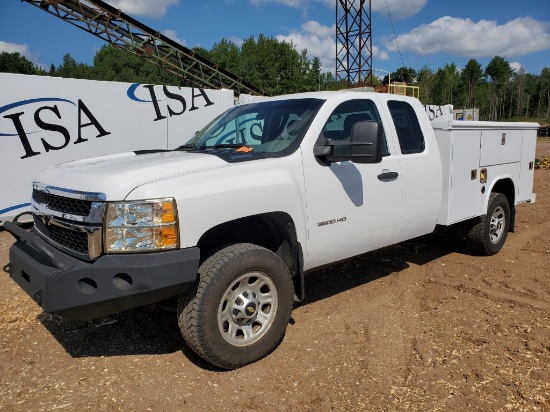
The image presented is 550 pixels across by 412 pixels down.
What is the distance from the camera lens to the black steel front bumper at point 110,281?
2590mm

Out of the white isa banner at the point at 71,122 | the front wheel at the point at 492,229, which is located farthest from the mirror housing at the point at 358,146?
the white isa banner at the point at 71,122

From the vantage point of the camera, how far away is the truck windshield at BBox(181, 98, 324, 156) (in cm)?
358

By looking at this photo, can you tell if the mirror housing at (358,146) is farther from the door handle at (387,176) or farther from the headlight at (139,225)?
the headlight at (139,225)

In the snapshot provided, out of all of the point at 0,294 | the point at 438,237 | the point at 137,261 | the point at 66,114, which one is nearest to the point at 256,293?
the point at 137,261

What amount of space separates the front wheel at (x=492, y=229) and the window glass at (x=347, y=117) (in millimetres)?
2257

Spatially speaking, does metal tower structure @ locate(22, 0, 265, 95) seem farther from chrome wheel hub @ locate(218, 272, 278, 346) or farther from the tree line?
the tree line

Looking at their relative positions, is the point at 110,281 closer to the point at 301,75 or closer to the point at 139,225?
the point at 139,225

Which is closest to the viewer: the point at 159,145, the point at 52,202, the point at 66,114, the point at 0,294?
the point at 52,202

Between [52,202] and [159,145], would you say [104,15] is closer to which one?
[159,145]

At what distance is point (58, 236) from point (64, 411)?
3.76 feet

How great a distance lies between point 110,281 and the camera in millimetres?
2615

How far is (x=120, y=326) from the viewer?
12.9ft

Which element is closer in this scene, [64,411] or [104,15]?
[64,411]

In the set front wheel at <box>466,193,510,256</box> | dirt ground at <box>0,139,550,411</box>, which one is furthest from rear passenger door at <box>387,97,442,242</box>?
front wheel at <box>466,193,510,256</box>
